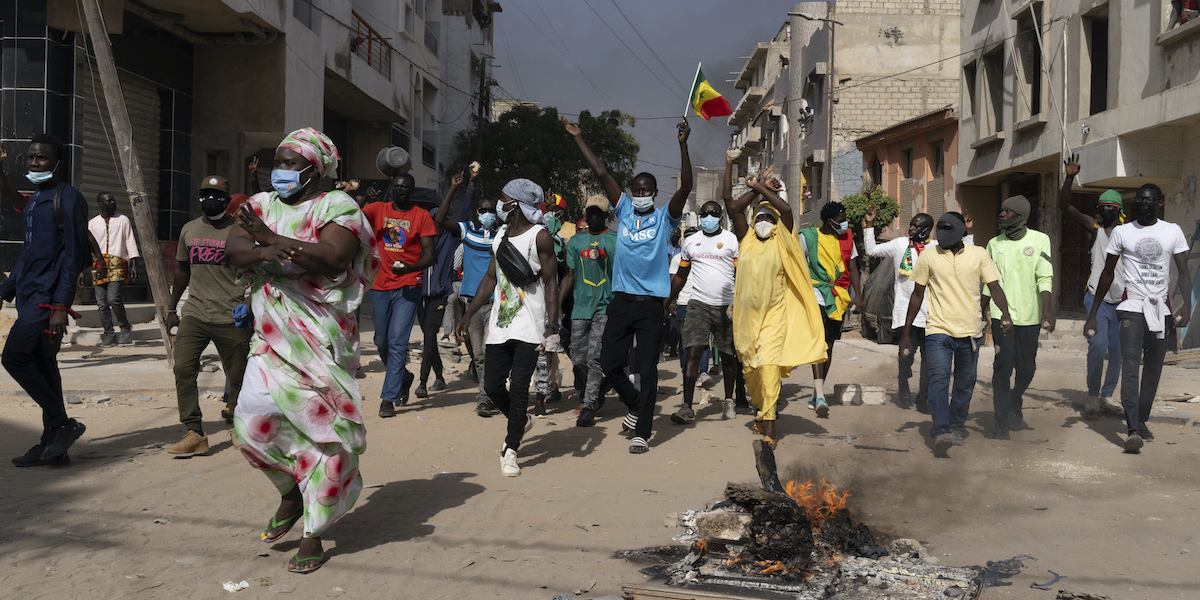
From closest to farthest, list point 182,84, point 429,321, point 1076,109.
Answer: point 429,321
point 182,84
point 1076,109

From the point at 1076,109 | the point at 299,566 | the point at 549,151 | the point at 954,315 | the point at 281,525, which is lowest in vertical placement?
the point at 299,566

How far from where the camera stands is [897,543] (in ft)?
13.8

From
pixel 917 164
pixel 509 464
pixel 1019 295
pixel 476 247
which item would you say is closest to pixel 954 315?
pixel 1019 295

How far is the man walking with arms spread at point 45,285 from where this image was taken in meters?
5.41

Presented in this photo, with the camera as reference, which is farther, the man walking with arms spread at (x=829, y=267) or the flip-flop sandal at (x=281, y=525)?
the man walking with arms spread at (x=829, y=267)

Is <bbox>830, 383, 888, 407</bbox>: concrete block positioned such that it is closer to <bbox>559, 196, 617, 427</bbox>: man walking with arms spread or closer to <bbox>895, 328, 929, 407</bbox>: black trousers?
<bbox>895, 328, 929, 407</bbox>: black trousers

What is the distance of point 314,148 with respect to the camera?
13.4ft

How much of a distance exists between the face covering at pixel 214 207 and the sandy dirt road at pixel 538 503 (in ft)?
5.31

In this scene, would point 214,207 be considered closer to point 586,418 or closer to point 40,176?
point 40,176

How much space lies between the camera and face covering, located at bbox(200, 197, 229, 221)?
5.97 metres

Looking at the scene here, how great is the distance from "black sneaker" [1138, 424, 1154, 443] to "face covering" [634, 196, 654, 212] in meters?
4.05

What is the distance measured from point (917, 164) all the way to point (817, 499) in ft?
82.8

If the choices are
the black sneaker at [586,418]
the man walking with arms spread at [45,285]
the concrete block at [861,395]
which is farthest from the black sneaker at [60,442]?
the concrete block at [861,395]

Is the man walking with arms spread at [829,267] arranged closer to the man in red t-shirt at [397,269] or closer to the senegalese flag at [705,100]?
the senegalese flag at [705,100]
